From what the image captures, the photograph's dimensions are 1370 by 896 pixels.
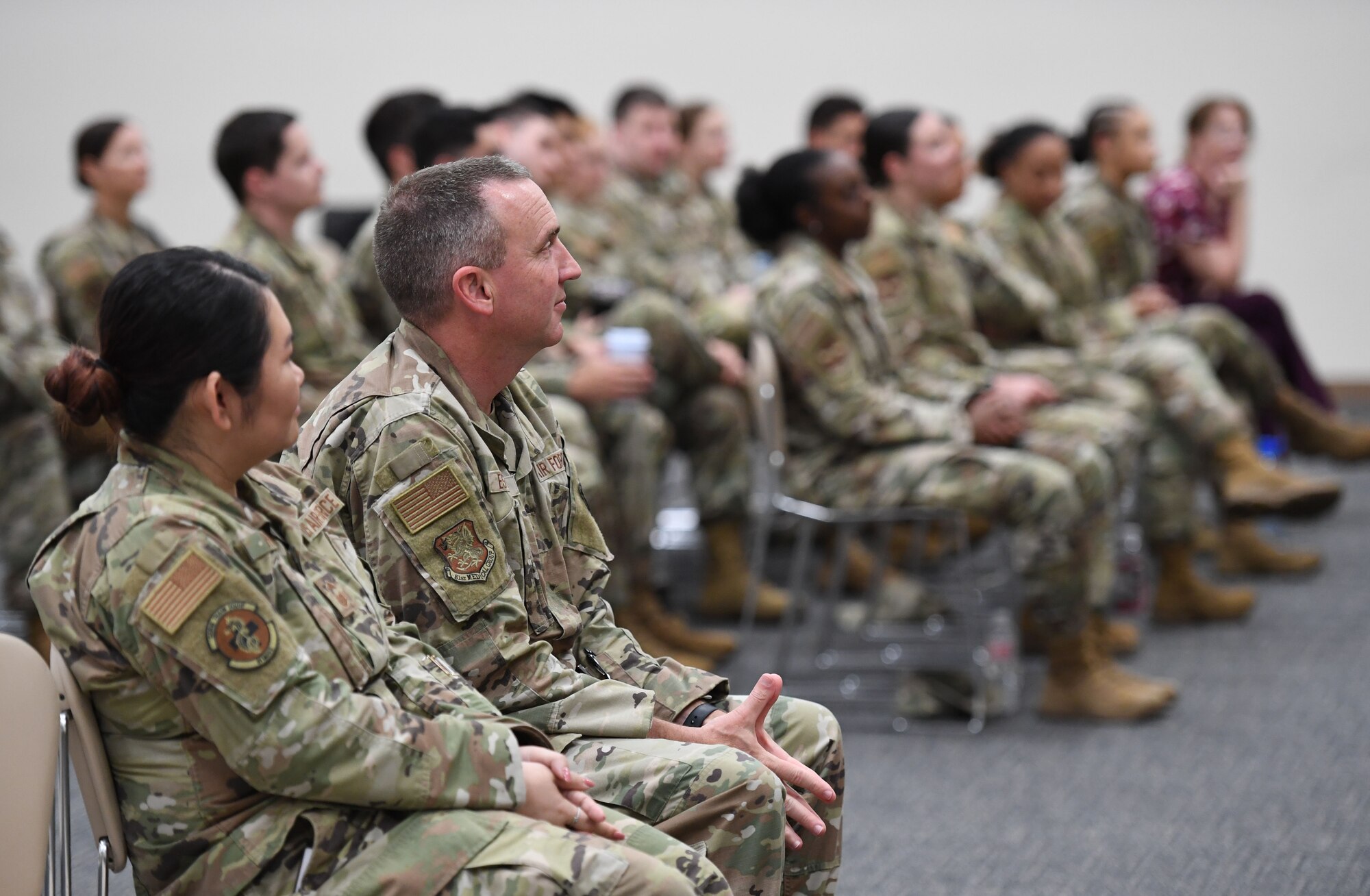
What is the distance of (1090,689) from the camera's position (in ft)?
10.3

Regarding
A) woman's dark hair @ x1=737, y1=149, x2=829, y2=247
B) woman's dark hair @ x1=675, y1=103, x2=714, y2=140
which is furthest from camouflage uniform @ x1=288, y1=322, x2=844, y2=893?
woman's dark hair @ x1=675, y1=103, x2=714, y2=140

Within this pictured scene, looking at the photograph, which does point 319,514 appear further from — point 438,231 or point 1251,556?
point 1251,556

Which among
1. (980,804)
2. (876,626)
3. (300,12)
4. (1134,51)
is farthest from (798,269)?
(1134,51)

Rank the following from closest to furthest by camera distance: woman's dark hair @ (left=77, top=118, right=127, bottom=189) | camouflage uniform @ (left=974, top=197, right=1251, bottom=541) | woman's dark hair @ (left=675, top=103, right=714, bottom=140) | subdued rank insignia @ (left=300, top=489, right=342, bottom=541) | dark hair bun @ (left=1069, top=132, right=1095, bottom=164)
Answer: subdued rank insignia @ (left=300, top=489, right=342, bottom=541), woman's dark hair @ (left=77, top=118, right=127, bottom=189), camouflage uniform @ (left=974, top=197, right=1251, bottom=541), dark hair bun @ (left=1069, top=132, right=1095, bottom=164), woman's dark hair @ (left=675, top=103, right=714, bottom=140)

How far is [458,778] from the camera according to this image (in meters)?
1.31

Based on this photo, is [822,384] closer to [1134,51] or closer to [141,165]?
[141,165]

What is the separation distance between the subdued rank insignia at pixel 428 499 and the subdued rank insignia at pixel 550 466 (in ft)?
0.54

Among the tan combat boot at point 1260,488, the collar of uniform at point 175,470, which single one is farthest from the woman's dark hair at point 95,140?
the tan combat boot at point 1260,488

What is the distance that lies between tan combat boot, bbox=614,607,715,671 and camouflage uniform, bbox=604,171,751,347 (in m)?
0.96

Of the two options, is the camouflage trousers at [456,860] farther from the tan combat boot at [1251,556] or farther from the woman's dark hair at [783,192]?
the tan combat boot at [1251,556]

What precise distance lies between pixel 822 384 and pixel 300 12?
4.59 m

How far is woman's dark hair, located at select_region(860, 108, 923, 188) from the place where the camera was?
3.94 meters

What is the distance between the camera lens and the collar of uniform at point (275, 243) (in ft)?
10.5

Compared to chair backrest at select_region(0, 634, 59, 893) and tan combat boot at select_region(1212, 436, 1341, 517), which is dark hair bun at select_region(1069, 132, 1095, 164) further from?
chair backrest at select_region(0, 634, 59, 893)
